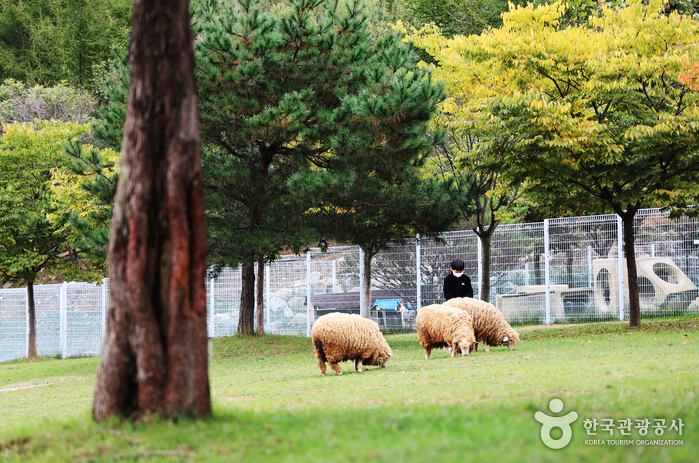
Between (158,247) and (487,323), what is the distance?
8.21 meters

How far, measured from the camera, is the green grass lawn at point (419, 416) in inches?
156

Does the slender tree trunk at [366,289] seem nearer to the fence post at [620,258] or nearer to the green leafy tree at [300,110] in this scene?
the green leafy tree at [300,110]

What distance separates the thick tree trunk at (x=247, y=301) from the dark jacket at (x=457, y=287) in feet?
23.4

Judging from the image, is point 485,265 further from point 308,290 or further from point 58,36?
point 58,36

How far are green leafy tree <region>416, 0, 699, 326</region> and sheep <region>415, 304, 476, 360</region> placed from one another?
5.18 metres

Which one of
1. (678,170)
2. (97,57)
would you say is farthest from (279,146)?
(97,57)

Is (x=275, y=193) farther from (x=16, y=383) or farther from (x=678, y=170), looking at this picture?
(x=678, y=170)

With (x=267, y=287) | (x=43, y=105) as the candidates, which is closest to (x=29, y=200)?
(x=267, y=287)

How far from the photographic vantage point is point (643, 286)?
1839cm

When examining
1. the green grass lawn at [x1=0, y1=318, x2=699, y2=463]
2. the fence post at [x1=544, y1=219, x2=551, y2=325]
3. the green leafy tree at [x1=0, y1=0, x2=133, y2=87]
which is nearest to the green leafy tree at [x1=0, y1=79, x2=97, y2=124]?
the green leafy tree at [x1=0, y1=0, x2=133, y2=87]

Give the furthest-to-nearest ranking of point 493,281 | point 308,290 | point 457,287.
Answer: point 308,290
point 493,281
point 457,287

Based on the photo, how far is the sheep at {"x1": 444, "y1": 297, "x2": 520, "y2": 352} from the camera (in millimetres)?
12077

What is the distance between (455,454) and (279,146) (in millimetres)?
15313

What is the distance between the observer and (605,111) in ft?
52.8
